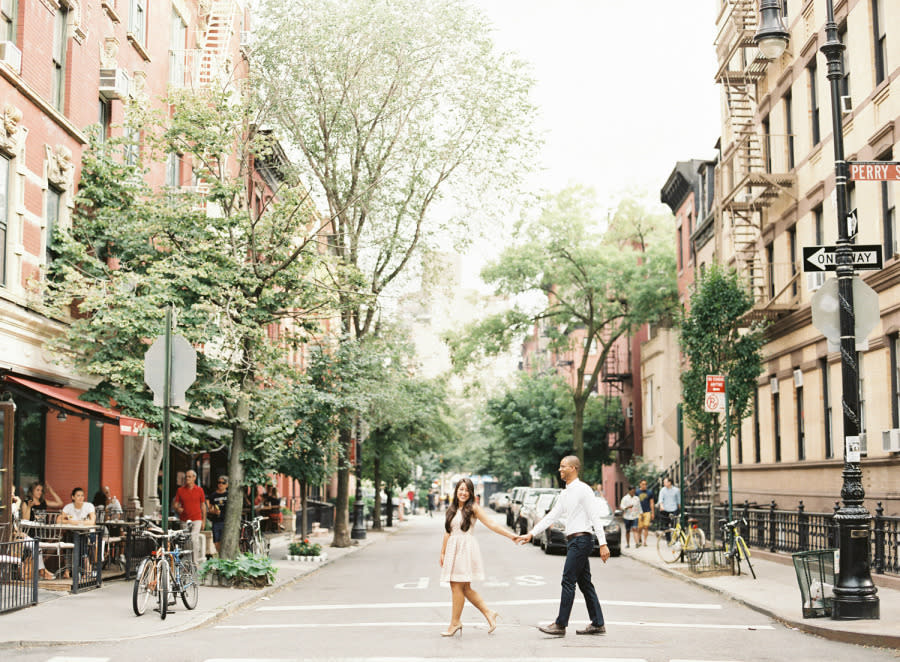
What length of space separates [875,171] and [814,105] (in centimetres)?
1283

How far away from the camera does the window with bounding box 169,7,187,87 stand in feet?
86.2

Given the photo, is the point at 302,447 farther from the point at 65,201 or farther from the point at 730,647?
the point at 730,647

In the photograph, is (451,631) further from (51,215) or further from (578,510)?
(51,215)

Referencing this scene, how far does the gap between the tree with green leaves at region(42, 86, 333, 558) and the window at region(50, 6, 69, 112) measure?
1036 mm

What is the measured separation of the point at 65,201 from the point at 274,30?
10779 millimetres

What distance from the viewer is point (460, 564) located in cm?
1158

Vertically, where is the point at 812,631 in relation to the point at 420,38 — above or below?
below

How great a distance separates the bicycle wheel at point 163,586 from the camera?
42.0ft

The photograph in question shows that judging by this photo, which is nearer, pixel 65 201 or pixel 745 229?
pixel 65 201

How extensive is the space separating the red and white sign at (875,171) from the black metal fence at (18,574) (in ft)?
36.2

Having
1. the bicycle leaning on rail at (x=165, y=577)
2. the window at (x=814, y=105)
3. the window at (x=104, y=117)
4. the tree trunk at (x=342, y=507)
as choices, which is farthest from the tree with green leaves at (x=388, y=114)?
the bicycle leaning on rail at (x=165, y=577)

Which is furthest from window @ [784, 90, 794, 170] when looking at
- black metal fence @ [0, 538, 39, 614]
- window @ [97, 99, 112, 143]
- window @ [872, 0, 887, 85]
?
Result: black metal fence @ [0, 538, 39, 614]

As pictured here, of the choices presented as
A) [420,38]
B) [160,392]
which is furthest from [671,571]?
[420,38]

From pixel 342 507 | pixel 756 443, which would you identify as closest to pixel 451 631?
pixel 756 443
